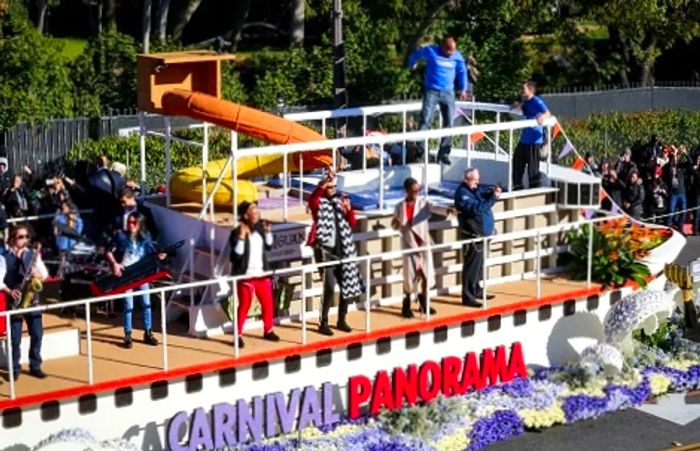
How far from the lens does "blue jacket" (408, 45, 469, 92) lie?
63.6ft

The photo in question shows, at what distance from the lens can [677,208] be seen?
26484mm

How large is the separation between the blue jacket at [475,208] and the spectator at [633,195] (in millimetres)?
7910

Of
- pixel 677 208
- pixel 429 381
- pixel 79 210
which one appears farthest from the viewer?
pixel 677 208

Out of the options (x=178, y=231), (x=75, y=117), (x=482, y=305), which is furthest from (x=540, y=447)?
(x=75, y=117)

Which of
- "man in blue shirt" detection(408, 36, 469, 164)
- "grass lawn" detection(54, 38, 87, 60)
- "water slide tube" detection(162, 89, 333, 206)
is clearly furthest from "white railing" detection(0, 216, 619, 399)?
"grass lawn" detection(54, 38, 87, 60)

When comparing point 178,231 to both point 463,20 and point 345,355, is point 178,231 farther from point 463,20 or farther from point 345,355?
point 463,20

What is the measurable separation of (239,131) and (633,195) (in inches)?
408

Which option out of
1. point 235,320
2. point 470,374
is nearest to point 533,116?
point 470,374

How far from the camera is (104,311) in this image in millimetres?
17344

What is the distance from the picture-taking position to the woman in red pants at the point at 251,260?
16.2 meters

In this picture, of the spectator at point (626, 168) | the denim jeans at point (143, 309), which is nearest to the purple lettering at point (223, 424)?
the denim jeans at point (143, 309)

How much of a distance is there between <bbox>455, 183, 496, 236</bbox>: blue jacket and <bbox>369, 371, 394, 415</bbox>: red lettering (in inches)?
83.2

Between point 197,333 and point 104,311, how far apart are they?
4.56 feet

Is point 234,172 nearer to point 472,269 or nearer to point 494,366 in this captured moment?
point 472,269
